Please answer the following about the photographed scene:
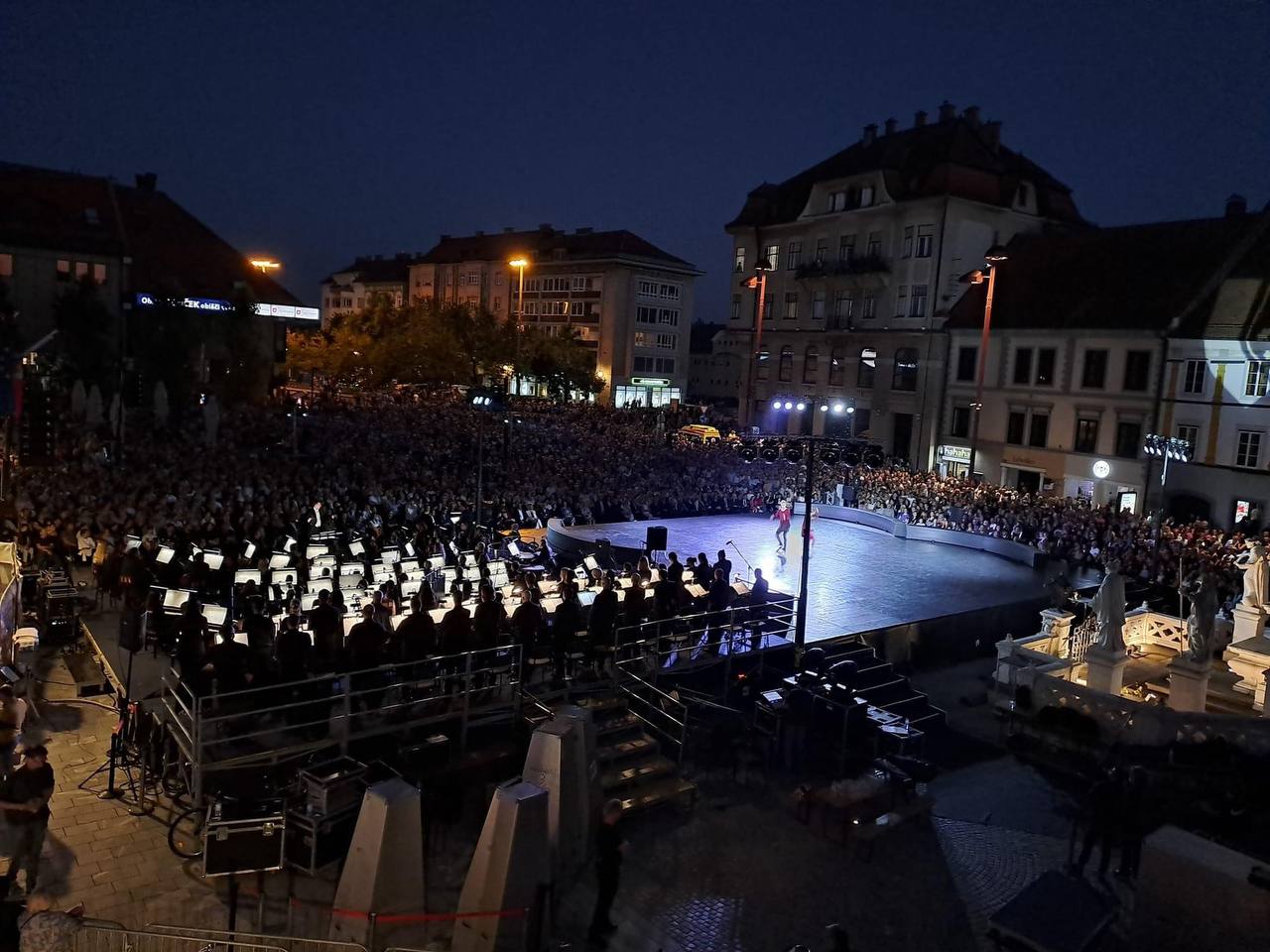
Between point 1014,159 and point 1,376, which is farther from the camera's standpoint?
point 1014,159

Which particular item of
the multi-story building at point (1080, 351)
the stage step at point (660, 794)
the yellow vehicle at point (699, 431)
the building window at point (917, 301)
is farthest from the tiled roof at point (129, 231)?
the stage step at point (660, 794)

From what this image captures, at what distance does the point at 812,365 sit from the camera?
174ft

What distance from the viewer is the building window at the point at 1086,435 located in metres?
37.5

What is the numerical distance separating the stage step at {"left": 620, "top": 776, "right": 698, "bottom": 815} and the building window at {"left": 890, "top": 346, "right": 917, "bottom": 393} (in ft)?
127

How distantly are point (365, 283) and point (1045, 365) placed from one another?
87.9m

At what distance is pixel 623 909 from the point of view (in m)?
8.88

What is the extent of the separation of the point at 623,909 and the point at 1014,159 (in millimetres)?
50670

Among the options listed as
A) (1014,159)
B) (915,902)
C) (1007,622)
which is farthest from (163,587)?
A: (1014,159)

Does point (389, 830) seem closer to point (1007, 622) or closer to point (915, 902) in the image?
point (915, 902)

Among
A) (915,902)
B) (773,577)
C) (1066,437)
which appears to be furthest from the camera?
(1066,437)

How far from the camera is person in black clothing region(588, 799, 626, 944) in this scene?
325 inches

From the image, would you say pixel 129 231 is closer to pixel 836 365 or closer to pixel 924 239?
pixel 836 365

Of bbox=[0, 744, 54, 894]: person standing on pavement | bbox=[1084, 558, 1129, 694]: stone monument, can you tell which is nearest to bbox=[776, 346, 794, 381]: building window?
bbox=[1084, 558, 1129, 694]: stone monument

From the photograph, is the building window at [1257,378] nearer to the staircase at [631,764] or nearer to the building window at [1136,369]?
the building window at [1136,369]
